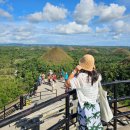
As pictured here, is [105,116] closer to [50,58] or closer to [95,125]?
[95,125]

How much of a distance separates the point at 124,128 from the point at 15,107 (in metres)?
16.0

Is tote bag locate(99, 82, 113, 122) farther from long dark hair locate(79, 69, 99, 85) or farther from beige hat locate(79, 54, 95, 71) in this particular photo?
beige hat locate(79, 54, 95, 71)

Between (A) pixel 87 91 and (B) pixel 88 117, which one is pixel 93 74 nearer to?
(A) pixel 87 91

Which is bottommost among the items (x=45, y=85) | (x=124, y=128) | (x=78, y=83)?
(x=45, y=85)

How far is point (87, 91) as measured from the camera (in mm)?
4469

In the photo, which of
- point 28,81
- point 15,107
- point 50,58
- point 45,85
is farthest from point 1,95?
point 50,58

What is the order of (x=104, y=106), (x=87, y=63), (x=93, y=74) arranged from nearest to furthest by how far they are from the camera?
(x=87, y=63), (x=93, y=74), (x=104, y=106)

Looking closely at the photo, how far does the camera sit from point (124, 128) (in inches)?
236

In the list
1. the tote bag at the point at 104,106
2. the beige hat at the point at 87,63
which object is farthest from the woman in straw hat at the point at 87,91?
the tote bag at the point at 104,106

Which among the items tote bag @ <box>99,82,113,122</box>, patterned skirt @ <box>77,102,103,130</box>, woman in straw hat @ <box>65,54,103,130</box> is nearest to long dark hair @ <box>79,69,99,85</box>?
woman in straw hat @ <box>65,54,103,130</box>

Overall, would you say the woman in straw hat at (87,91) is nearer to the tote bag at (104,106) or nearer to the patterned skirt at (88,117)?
the patterned skirt at (88,117)

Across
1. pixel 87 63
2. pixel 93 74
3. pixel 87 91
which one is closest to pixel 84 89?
pixel 87 91

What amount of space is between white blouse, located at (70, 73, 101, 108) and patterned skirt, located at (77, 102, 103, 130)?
75 millimetres

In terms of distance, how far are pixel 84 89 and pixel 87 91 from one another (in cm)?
6
